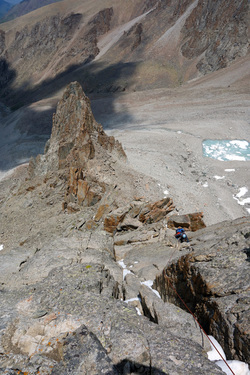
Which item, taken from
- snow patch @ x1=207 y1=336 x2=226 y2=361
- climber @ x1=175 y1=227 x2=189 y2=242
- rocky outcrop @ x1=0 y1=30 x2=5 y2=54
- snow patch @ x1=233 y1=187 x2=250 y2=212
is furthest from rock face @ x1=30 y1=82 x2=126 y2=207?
rocky outcrop @ x1=0 y1=30 x2=5 y2=54

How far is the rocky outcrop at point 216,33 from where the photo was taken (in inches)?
2324

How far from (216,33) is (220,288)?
2932 inches

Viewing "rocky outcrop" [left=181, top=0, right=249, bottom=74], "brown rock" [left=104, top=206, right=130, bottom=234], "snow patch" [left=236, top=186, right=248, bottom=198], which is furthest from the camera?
"rocky outcrop" [left=181, top=0, right=249, bottom=74]

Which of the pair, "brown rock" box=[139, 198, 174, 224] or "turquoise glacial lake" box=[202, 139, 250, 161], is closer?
"brown rock" box=[139, 198, 174, 224]

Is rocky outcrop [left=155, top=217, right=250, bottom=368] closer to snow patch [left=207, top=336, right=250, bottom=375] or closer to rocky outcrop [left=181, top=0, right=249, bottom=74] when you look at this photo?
snow patch [left=207, top=336, right=250, bottom=375]

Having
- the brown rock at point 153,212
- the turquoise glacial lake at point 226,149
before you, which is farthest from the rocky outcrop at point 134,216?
the turquoise glacial lake at point 226,149

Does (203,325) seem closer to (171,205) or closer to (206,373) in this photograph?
(206,373)

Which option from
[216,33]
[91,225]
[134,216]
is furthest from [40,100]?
[134,216]

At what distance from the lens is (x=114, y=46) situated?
280 ft

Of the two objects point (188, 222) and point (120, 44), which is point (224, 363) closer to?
point (188, 222)

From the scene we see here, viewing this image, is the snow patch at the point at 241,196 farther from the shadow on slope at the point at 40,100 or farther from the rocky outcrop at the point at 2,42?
the rocky outcrop at the point at 2,42

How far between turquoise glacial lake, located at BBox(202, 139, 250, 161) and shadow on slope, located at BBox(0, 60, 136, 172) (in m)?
20.2

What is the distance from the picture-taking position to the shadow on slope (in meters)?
46.9

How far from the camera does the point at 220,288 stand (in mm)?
5914
